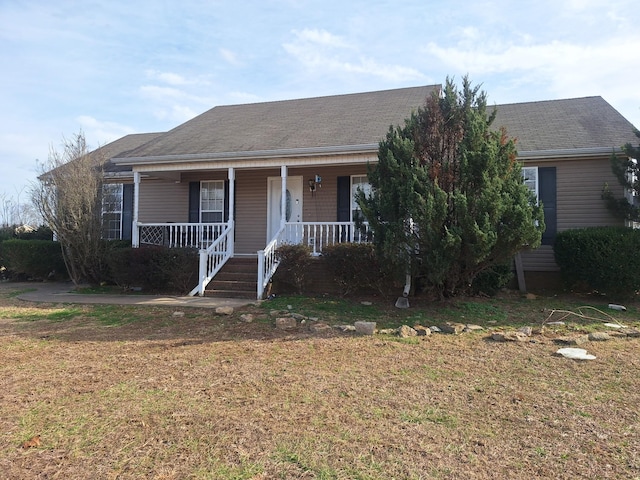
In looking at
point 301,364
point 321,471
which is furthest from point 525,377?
point 321,471

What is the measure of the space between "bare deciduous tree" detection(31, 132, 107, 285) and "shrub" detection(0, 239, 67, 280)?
2.29 meters

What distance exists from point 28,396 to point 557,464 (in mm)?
4233

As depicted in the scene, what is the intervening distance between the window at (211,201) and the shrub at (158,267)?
3073 millimetres

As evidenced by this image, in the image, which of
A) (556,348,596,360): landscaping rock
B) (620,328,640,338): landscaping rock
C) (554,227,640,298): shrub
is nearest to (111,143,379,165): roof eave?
(554,227,640,298): shrub

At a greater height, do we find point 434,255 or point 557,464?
point 434,255

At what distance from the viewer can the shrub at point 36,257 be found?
524 inches

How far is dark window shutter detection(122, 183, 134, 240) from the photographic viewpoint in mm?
14352

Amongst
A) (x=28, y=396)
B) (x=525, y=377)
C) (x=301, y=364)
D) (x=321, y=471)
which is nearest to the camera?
(x=321, y=471)

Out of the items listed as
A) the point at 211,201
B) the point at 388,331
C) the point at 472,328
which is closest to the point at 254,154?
the point at 211,201

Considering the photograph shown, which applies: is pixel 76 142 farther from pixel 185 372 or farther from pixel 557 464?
pixel 557 464

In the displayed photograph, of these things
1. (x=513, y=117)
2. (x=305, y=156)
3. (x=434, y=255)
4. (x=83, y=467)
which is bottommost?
(x=83, y=467)

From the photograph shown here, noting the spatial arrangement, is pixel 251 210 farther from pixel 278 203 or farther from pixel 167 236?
pixel 167 236

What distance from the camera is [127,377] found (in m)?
4.63

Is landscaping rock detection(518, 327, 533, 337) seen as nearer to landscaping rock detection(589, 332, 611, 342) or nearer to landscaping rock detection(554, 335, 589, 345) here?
landscaping rock detection(554, 335, 589, 345)
